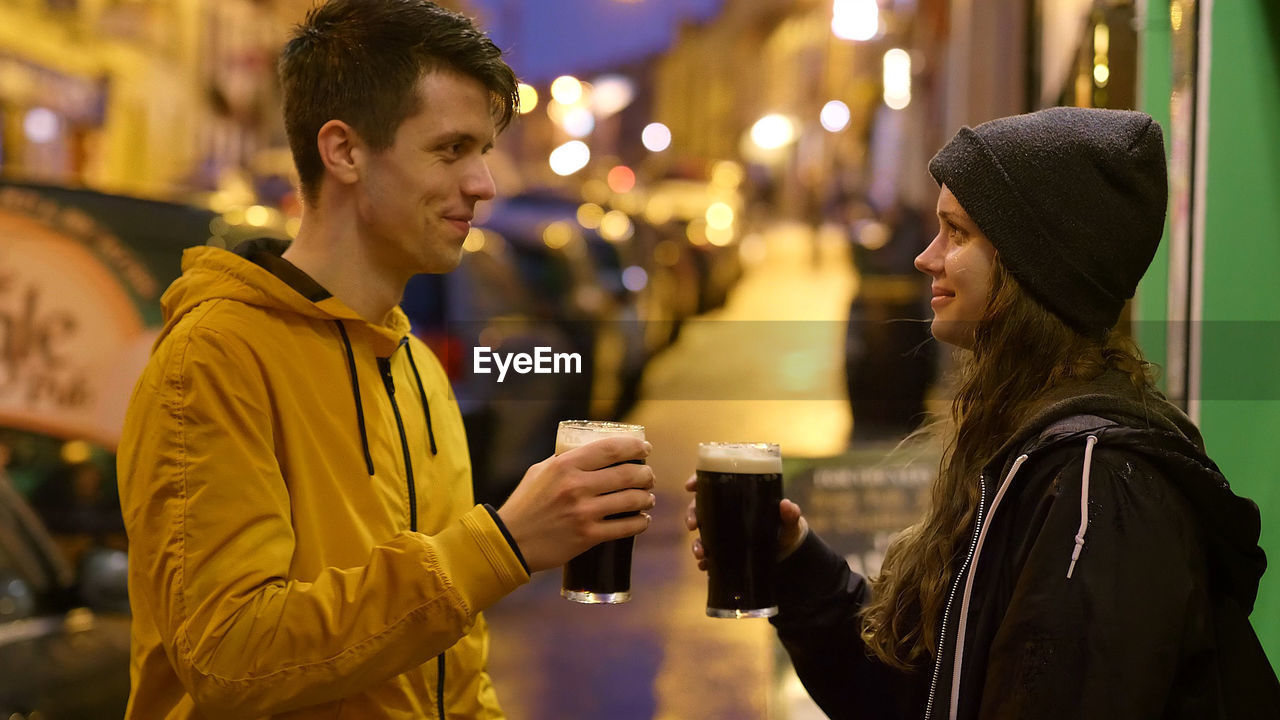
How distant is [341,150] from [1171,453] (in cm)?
132

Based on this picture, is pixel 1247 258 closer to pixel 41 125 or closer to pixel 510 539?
pixel 510 539

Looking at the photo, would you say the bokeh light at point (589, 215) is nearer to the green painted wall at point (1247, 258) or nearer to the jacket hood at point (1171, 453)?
the green painted wall at point (1247, 258)

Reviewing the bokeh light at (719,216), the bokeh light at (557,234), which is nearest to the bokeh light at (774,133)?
the bokeh light at (719,216)

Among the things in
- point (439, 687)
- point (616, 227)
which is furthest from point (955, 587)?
point (616, 227)

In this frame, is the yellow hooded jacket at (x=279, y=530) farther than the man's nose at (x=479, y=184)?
No

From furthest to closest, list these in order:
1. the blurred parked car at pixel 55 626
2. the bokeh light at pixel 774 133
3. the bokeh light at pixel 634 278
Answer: the bokeh light at pixel 774 133 < the bokeh light at pixel 634 278 < the blurred parked car at pixel 55 626

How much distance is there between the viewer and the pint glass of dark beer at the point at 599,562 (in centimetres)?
180

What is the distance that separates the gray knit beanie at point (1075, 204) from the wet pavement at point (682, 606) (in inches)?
36.9

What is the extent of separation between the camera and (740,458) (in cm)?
189

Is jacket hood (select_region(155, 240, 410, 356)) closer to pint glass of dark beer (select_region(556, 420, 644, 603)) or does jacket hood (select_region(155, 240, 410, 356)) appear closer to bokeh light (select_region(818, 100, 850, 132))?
pint glass of dark beer (select_region(556, 420, 644, 603))

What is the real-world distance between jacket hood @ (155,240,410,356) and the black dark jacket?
1038mm

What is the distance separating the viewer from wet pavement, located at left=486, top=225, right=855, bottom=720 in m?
3.06

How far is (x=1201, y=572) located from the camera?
145 cm

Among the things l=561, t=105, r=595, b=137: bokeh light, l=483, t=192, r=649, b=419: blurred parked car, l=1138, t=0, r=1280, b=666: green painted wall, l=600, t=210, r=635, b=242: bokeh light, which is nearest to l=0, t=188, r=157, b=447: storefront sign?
l=483, t=192, r=649, b=419: blurred parked car
